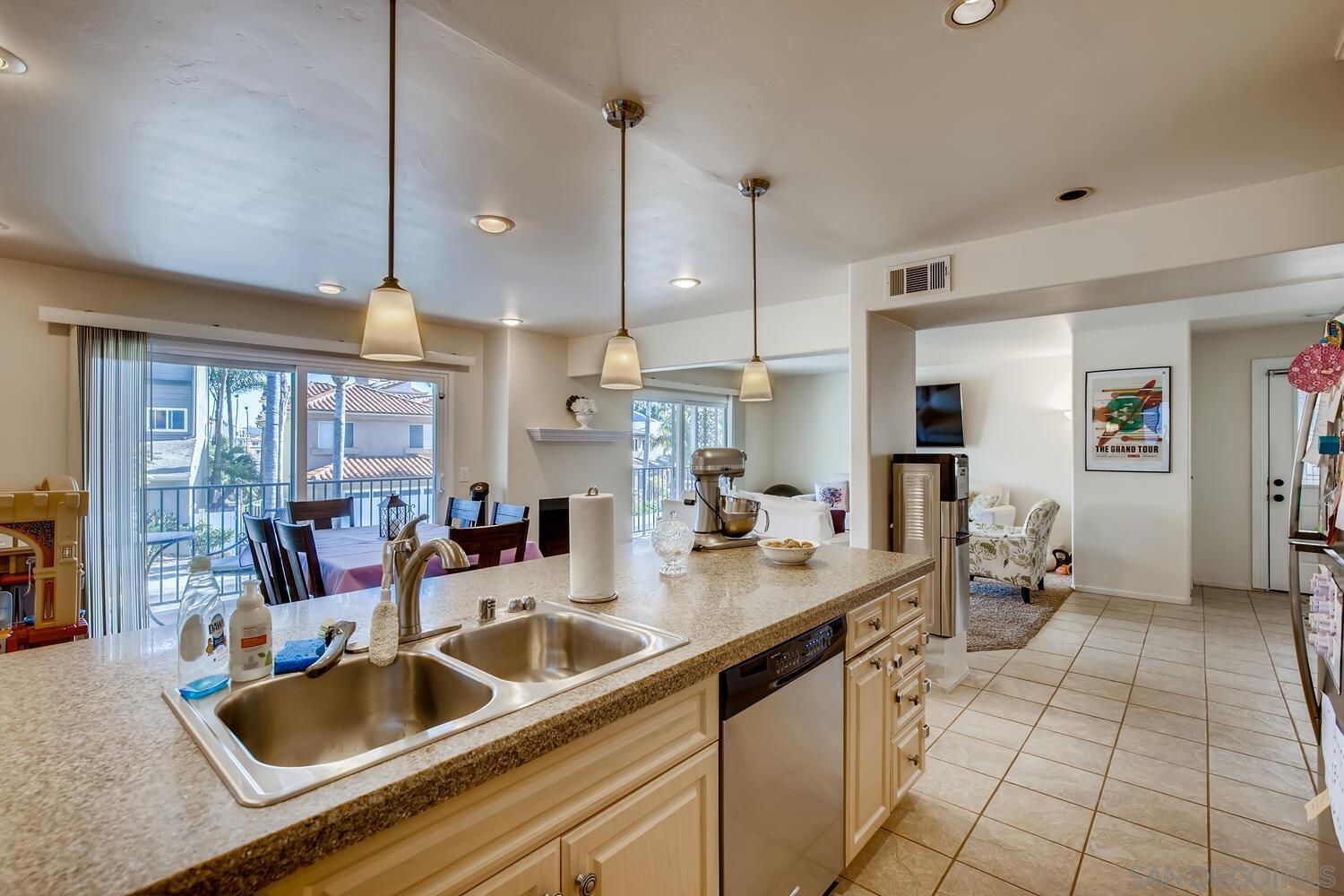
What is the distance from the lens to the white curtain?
3336 mm

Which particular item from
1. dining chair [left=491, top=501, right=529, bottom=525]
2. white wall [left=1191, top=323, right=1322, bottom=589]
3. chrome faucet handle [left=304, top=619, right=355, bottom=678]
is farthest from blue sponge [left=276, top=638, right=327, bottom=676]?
white wall [left=1191, top=323, right=1322, bottom=589]

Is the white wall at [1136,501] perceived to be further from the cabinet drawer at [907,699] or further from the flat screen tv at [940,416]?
the cabinet drawer at [907,699]

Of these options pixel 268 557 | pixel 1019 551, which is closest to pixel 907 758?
pixel 268 557

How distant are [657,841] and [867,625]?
0.98m

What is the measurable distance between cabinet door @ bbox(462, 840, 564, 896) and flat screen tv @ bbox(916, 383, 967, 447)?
23.2ft

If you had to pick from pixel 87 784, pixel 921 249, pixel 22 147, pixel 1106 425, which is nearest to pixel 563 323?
pixel 921 249

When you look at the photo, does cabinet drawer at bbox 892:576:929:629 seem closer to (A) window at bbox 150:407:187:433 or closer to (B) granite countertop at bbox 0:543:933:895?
(B) granite countertop at bbox 0:543:933:895

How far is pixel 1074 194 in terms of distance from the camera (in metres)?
2.33

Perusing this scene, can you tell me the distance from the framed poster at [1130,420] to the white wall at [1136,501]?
5cm

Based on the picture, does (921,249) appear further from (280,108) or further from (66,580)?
(66,580)

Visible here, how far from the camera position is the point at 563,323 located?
16.0 feet

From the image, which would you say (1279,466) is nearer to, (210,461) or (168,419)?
(210,461)

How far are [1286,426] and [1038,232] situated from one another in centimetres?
425

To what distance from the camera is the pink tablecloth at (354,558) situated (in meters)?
2.78
